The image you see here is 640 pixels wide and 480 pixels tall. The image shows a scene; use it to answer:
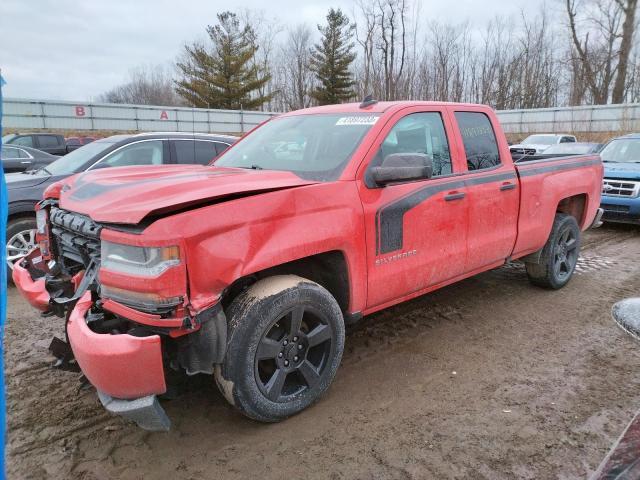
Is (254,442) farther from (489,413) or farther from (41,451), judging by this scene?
(489,413)

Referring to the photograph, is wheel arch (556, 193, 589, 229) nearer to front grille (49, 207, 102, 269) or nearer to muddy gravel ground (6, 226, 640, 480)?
muddy gravel ground (6, 226, 640, 480)

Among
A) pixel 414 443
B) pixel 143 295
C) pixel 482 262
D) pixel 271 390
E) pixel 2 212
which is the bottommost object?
pixel 414 443

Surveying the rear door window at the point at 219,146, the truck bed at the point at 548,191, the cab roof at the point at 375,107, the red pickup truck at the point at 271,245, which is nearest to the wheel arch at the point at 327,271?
the red pickup truck at the point at 271,245

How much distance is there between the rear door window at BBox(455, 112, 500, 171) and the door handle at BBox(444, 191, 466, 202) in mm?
372

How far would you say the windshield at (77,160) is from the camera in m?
5.75

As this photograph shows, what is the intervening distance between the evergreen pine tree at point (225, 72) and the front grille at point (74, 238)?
4131cm

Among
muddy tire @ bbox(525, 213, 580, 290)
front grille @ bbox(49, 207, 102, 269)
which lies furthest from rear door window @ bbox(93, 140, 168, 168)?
muddy tire @ bbox(525, 213, 580, 290)

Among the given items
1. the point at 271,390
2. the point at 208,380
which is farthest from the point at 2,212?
the point at 208,380

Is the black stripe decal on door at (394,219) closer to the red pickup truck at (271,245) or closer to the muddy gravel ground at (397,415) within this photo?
the red pickup truck at (271,245)

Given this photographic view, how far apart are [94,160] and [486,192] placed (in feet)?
15.1

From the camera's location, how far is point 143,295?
223 cm

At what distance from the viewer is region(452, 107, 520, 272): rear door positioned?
12.9 feet

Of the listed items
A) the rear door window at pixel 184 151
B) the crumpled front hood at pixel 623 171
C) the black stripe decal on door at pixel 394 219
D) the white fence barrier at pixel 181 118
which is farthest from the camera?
the white fence barrier at pixel 181 118

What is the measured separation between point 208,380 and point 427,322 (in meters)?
2.03
